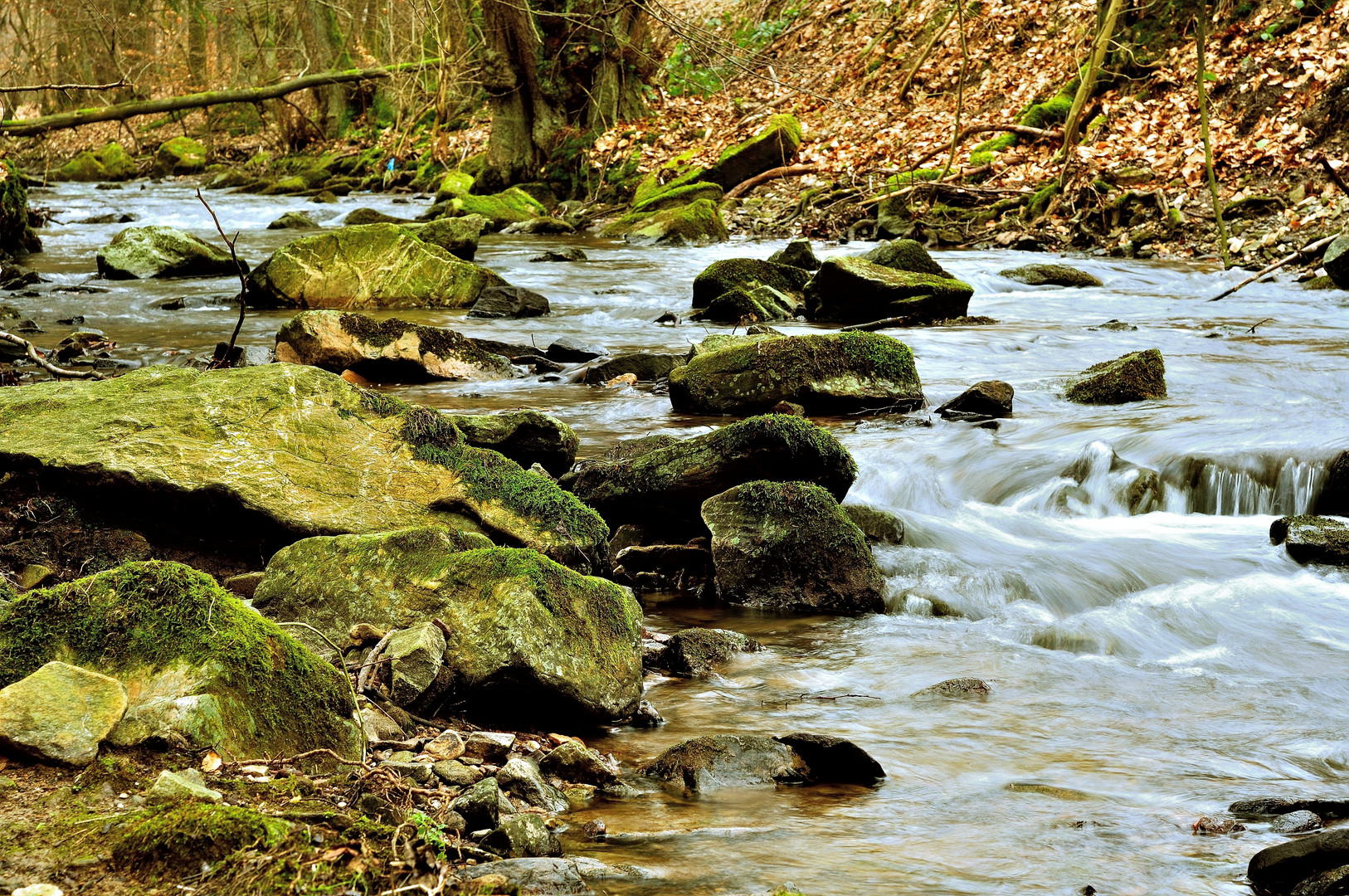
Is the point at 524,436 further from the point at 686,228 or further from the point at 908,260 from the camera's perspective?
the point at 686,228

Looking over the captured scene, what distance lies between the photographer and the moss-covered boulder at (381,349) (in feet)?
24.9

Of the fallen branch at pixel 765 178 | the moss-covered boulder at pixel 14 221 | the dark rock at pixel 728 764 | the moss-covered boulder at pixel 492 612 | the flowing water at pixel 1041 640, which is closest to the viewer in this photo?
the flowing water at pixel 1041 640

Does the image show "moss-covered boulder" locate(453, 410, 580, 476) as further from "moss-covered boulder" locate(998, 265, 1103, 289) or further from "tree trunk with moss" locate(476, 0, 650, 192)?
"tree trunk with moss" locate(476, 0, 650, 192)

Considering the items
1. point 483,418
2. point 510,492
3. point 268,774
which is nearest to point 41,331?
point 483,418

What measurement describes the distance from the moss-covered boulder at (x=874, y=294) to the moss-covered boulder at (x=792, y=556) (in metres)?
5.55

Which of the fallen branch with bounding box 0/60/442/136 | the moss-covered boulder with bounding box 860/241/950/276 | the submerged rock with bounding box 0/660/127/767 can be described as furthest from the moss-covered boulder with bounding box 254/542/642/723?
the moss-covered boulder with bounding box 860/241/950/276

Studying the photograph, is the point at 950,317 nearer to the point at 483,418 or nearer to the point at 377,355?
the point at 377,355

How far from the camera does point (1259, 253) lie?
1184cm

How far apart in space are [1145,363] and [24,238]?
571 inches

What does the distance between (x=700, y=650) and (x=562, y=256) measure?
11.2 m

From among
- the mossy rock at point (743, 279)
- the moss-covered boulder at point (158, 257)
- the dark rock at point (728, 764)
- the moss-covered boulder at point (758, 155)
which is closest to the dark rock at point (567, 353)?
the mossy rock at point (743, 279)

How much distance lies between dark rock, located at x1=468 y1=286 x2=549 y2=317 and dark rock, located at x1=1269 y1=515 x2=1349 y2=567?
7.41 metres

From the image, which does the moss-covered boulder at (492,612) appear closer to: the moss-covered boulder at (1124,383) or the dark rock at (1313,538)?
the dark rock at (1313,538)

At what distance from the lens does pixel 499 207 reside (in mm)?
18188
